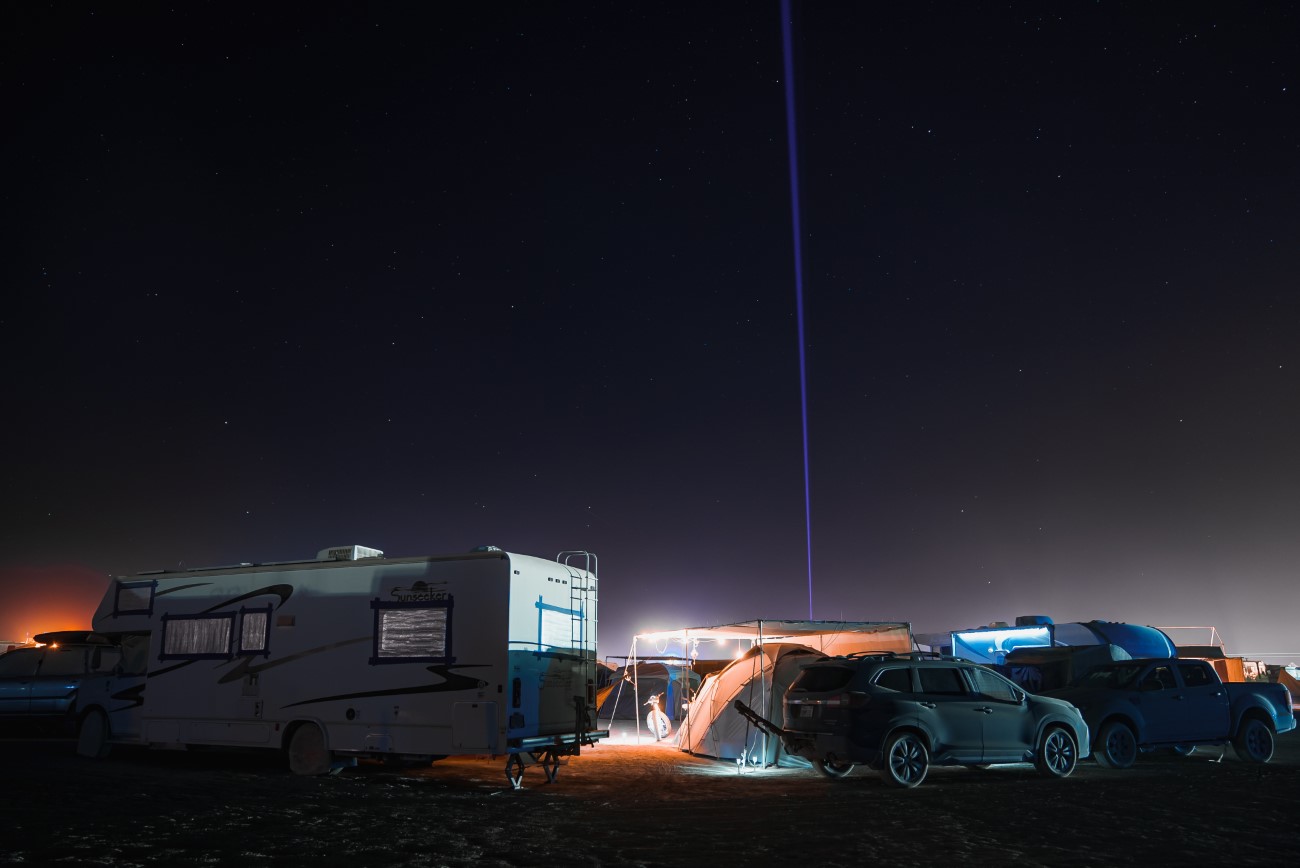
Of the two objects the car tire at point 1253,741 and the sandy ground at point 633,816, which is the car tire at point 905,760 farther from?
the car tire at point 1253,741

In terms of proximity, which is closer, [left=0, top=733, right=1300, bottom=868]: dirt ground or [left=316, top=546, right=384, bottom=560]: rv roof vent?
[left=0, top=733, right=1300, bottom=868]: dirt ground

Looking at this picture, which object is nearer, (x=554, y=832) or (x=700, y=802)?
(x=554, y=832)

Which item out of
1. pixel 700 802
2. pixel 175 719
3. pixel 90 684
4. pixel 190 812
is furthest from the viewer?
pixel 90 684

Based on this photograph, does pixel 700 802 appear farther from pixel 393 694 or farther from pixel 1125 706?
pixel 1125 706

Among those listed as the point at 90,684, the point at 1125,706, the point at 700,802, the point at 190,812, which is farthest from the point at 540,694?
the point at 1125,706

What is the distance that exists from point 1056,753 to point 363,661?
9.99 metres

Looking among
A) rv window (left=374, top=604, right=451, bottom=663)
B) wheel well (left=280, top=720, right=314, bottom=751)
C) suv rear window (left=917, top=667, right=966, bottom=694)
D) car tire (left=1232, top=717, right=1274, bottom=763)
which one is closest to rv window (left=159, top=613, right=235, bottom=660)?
wheel well (left=280, top=720, right=314, bottom=751)

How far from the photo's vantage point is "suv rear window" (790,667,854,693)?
13188mm

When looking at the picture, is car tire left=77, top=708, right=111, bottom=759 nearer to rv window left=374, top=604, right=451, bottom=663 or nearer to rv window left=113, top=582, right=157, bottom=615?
rv window left=113, top=582, right=157, bottom=615

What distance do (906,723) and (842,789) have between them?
4.04 feet

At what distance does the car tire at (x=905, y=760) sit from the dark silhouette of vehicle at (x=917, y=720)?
1cm

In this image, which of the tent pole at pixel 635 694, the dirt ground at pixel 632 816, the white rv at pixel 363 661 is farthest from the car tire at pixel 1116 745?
the tent pole at pixel 635 694

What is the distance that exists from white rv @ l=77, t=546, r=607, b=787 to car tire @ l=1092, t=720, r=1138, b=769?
7.90 meters

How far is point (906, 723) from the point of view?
41.7ft
